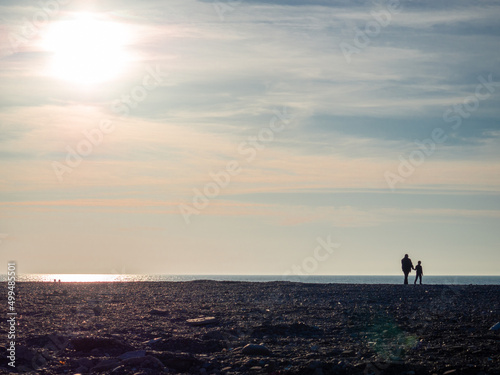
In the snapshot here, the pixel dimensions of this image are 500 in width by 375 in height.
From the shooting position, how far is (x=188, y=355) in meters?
16.0

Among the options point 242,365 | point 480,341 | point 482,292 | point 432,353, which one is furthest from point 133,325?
point 482,292

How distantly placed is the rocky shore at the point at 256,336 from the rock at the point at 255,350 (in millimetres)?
29

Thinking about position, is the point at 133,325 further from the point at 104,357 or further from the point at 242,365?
the point at 242,365

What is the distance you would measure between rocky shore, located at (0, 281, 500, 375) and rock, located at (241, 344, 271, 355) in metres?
0.03

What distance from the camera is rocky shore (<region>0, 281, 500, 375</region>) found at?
598 inches

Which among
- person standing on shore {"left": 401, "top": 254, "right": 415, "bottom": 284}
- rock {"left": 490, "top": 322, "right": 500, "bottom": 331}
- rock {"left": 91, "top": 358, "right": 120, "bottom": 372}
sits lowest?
rock {"left": 91, "top": 358, "right": 120, "bottom": 372}

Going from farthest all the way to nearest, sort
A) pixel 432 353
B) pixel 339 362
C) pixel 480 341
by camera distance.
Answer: pixel 480 341, pixel 432 353, pixel 339 362

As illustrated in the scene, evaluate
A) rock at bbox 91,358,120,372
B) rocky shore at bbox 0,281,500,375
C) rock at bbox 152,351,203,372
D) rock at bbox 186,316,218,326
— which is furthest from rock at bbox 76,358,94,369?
rock at bbox 186,316,218,326

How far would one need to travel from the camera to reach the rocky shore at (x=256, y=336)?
15.2 m

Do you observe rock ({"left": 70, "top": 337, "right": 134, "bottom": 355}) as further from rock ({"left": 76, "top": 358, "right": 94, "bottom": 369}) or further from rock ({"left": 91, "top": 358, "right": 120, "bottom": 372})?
rock ({"left": 91, "top": 358, "right": 120, "bottom": 372})

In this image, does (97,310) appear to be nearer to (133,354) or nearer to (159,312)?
(159,312)

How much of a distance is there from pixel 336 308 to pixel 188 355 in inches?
449

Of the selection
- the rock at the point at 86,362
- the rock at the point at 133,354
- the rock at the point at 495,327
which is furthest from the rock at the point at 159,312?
the rock at the point at 495,327

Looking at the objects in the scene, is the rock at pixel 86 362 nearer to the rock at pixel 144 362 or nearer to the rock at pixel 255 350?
the rock at pixel 144 362
